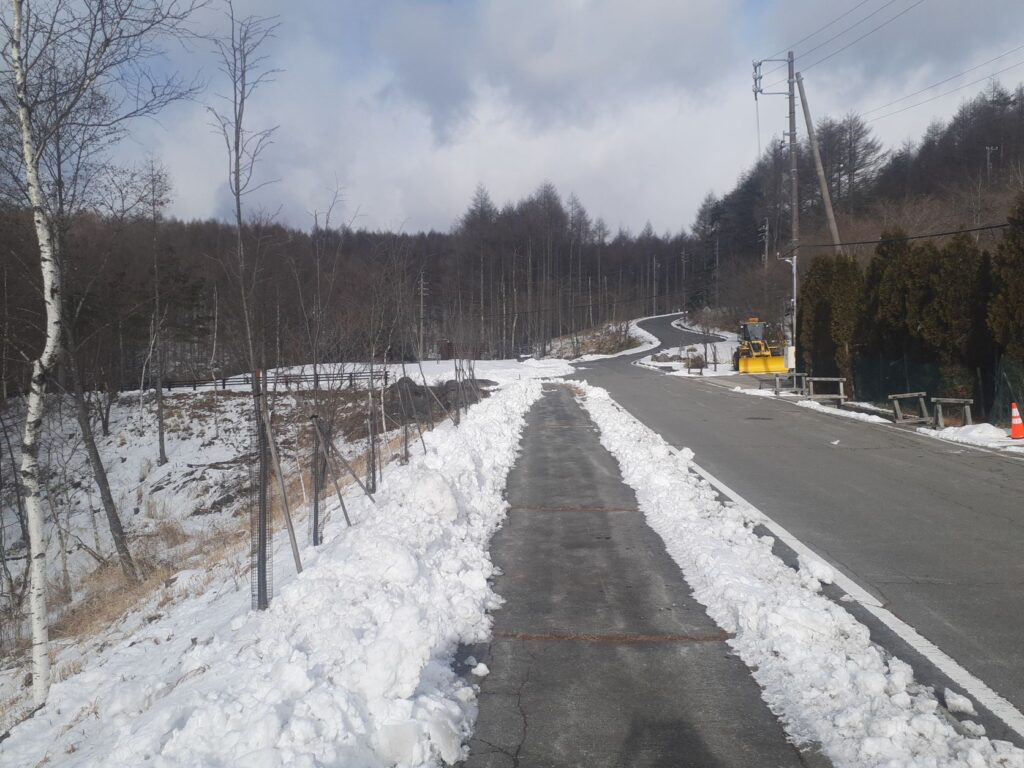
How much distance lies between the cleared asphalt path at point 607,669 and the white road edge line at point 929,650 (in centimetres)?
120

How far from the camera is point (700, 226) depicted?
107812 mm

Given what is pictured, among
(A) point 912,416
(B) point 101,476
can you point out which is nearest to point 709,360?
(A) point 912,416

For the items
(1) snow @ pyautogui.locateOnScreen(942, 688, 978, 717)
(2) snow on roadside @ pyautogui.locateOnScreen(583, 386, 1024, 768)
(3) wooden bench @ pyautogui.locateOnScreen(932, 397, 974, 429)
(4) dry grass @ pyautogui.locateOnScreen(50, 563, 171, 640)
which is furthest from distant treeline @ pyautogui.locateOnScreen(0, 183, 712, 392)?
(3) wooden bench @ pyautogui.locateOnScreen(932, 397, 974, 429)

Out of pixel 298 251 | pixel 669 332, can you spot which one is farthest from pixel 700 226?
pixel 298 251

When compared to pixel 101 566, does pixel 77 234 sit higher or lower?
higher

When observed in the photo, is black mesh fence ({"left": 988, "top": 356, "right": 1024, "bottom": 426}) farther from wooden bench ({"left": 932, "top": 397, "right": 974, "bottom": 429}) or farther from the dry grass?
the dry grass

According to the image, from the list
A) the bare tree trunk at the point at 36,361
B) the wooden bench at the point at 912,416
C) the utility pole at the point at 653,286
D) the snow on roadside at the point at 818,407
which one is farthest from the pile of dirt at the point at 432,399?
the utility pole at the point at 653,286

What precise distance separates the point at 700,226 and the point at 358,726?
111 meters

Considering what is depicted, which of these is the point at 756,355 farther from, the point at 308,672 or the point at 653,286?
the point at 653,286

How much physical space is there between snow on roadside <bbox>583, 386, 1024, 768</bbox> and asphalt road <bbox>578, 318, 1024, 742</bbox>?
13.0 inches

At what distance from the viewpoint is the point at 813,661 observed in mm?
4426

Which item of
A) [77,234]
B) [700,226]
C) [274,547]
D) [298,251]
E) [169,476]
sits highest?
[700,226]

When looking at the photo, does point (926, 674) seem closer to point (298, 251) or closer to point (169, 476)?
point (298, 251)

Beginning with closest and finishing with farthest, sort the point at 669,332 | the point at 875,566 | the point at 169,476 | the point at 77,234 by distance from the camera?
the point at 875,566, the point at 77,234, the point at 169,476, the point at 669,332
